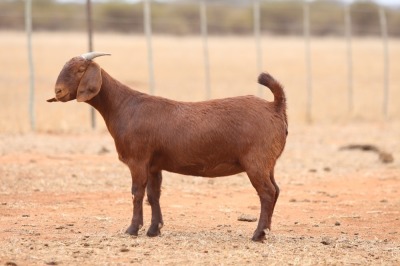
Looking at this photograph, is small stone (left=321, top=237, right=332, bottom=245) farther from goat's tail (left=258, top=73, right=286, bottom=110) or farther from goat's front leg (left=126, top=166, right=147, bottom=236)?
goat's front leg (left=126, top=166, right=147, bottom=236)

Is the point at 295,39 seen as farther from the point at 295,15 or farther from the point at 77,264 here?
the point at 77,264

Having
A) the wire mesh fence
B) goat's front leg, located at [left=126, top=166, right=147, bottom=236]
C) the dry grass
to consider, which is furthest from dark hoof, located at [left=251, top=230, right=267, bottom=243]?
the wire mesh fence

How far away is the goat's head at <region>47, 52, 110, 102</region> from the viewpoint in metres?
8.75

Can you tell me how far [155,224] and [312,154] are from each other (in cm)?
819

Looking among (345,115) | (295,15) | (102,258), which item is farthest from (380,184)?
(295,15)

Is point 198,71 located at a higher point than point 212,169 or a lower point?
lower

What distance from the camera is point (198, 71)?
3462cm

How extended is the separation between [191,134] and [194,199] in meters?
3.38

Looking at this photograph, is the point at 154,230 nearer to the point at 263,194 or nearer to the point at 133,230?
the point at 133,230

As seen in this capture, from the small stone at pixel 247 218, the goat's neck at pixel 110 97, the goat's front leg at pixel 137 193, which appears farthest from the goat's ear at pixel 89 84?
the small stone at pixel 247 218

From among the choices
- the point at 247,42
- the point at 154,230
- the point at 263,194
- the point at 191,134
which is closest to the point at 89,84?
the point at 191,134

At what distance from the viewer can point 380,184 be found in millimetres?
13453

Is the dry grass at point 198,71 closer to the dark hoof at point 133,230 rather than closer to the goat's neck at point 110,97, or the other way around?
the goat's neck at point 110,97

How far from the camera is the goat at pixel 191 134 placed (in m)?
8.53
